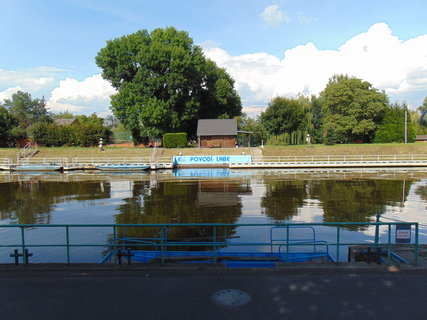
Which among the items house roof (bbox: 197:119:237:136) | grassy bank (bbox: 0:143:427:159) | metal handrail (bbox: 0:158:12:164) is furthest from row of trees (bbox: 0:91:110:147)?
house roof (bbox: 197:119:237:136)

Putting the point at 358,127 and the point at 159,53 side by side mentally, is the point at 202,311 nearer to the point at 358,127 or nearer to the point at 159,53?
the point at 159,53

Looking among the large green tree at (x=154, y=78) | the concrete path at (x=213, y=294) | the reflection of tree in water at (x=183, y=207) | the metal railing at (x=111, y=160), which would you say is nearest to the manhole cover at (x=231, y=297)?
the concrete path at (x=213, y=294)

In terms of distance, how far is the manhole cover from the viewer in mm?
5645

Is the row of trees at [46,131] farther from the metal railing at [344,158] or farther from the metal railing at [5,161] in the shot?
the metal railing at [344,158]

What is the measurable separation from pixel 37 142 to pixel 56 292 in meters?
60.2

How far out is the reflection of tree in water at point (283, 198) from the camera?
1572cm

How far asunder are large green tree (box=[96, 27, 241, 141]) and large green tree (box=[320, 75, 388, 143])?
978 inches

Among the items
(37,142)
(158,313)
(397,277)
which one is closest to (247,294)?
(158,313)

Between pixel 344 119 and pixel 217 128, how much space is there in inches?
937

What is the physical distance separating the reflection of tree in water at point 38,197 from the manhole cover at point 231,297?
1141cm

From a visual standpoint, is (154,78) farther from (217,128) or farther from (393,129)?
(393,129)

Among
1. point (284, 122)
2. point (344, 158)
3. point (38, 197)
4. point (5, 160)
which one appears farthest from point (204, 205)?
point (284, 122)

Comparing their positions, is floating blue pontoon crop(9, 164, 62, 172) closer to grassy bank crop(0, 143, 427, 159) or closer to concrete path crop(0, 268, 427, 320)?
grassy bank crop(0, 143, 427, 159)

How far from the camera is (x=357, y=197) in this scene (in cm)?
1969
